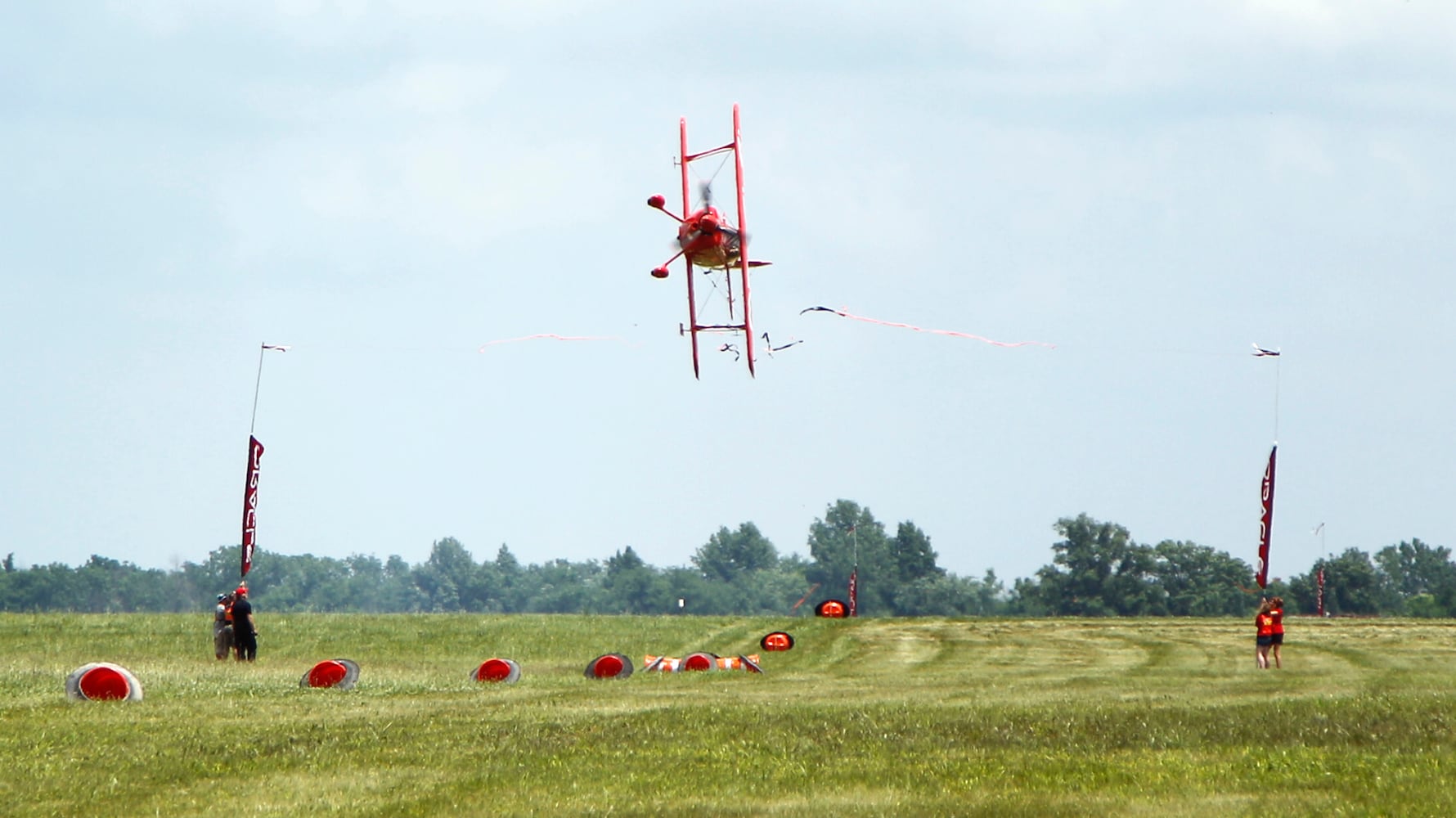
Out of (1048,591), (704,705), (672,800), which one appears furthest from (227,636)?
(1048,591)

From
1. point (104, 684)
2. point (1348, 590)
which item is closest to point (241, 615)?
point (104, 684)

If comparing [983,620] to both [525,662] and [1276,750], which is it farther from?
[1276,750]

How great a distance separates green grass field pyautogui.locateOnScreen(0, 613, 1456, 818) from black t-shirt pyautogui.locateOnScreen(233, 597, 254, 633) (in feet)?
3.91

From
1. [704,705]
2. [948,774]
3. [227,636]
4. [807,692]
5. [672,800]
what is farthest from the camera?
[227,636]

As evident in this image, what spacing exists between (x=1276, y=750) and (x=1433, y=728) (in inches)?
107

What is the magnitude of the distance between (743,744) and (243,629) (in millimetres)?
20603

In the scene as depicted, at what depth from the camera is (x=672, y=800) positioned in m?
15.2

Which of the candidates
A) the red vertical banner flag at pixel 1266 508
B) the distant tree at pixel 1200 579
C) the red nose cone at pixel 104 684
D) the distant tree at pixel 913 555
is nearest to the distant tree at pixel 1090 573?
the distant tree at pixel 1200 579

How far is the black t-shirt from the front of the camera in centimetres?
3559

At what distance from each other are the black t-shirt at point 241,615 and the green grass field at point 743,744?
119cm

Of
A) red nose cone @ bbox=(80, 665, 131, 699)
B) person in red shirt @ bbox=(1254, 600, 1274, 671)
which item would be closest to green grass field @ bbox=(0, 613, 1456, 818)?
red nose cone @ bbox=(80, 665, 131, 699)

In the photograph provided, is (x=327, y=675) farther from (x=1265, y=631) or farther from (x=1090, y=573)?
(x=1090, y=573)

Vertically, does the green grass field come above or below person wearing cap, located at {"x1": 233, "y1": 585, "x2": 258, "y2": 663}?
below

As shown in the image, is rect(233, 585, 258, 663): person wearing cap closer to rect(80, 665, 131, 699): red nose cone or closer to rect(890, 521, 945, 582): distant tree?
rect(80, 665, 131, 699): red nose cone
